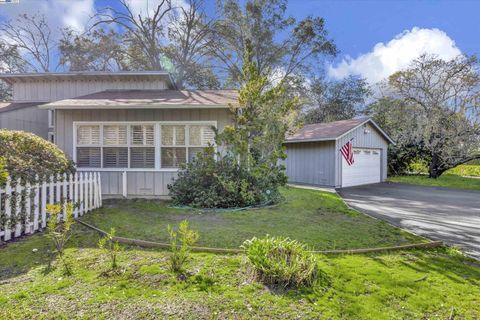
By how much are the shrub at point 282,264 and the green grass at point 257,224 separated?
1.06 metres

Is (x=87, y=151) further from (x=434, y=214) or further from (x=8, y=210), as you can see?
(x=434, y=214)

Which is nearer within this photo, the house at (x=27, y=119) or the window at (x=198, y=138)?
the window at (x=198, y=138)

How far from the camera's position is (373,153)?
667 inches

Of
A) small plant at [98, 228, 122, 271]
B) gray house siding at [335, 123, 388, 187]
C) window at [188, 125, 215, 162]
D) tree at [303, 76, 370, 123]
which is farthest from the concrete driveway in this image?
tree at [303, 76, 370, 123]

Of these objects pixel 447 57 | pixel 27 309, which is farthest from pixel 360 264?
pixel 447 57

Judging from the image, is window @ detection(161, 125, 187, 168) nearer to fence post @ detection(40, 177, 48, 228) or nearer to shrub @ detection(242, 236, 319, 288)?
fence post @ detection(40, 177, 48, 228)

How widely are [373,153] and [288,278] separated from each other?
622 inches

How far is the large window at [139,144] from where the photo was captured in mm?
8953

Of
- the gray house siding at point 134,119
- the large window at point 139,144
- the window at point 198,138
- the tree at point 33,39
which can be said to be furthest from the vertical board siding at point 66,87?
the tree at point 33,39

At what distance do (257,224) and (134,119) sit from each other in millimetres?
5479

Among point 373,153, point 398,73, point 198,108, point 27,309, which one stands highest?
point 398,73

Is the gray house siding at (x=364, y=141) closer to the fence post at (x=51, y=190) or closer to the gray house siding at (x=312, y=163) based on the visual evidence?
the gray house siding at (x=312, y=163)

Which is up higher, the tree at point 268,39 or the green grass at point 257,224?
the tree at point 268,39

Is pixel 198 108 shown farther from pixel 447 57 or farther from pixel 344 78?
pixel 344 78
